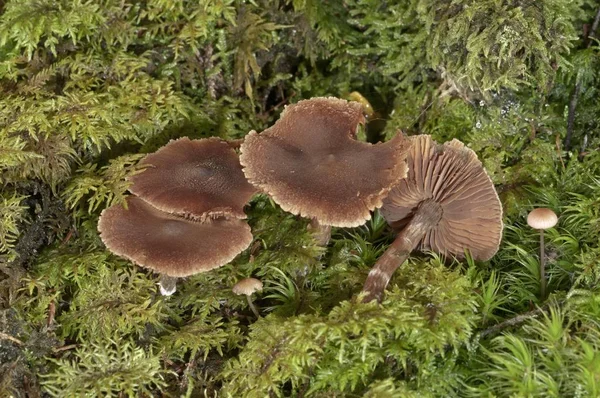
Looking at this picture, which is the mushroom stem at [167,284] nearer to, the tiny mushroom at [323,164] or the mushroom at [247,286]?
the mushroom at [247,286]

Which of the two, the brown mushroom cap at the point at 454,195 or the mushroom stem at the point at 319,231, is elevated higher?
the brown mushroom cap at the point at 454,195

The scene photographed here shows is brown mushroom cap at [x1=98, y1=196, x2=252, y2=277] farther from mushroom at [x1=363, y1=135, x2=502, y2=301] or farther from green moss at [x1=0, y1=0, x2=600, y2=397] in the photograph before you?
mushroom at [x1=363, y1=135, x2=502, y2=301]

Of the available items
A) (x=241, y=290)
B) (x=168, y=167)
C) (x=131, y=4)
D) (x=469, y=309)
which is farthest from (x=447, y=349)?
(x=131, y=4)

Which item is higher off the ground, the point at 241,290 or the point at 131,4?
the point at 131,4

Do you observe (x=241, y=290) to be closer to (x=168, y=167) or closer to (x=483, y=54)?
(x=168, y=167)

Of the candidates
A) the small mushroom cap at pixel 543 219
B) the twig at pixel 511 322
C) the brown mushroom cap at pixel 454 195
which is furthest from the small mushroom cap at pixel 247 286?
the small mushroom cap at pixel 543 219

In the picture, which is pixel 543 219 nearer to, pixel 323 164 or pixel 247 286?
pixel 323 164

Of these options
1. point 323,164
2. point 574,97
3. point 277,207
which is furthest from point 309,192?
point 574,97
